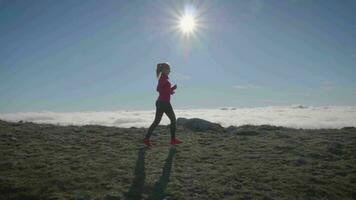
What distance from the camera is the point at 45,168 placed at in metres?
9.35

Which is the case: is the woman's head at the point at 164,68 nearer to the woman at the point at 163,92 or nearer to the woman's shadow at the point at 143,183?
the woman at the point at 163,92

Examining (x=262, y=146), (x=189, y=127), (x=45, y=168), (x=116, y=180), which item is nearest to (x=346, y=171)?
(x=262, y=146)

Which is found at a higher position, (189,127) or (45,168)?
(189,127)

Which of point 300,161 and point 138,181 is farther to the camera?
point 300,161

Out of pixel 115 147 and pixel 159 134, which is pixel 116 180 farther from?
pixel 159 134

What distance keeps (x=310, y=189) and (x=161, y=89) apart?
6613mm

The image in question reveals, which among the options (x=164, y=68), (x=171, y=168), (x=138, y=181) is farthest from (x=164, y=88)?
(x=138, y=181)

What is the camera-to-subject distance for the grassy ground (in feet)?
25.9

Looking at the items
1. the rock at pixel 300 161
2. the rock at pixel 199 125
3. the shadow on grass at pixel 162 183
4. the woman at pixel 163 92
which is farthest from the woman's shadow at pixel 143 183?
the rock at pixel 199 125

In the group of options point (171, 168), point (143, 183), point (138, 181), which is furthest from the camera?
point (171, 168)

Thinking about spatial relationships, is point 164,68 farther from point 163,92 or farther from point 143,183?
point 143,183

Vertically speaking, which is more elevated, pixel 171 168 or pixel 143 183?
pixel 171 168

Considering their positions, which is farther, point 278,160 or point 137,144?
point 137,144

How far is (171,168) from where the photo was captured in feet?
32.2
